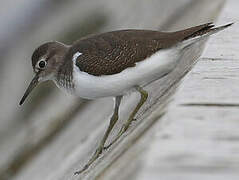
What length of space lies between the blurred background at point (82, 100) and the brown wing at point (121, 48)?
0.42m

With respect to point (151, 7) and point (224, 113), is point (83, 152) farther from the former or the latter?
point (151, 7)

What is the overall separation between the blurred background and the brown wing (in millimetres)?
421

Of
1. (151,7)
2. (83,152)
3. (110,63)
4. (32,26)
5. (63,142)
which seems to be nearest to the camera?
(110,63)

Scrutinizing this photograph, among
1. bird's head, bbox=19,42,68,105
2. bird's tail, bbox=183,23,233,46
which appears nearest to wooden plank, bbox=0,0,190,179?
bird's head, bbox=19,42,68,105

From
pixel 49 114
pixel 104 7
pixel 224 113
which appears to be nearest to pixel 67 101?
pixel 49 114

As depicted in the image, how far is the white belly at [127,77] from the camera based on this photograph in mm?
5699

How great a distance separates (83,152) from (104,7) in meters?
9.17

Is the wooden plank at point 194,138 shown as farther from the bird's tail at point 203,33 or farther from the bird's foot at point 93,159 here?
the bird's foot at point 93,159

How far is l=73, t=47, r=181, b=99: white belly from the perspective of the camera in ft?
18.7

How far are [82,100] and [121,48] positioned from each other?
504 centimetres

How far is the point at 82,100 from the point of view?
35.2 feet

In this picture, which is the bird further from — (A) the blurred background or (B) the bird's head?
(B) the bird's head

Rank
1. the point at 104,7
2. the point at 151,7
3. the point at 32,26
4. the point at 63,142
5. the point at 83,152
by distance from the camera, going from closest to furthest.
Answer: the point at 83,152 → the point at 63,142 → the point at 151,7 → the point at 104,7 → the point at 32,26

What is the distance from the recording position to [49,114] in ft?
34.1
